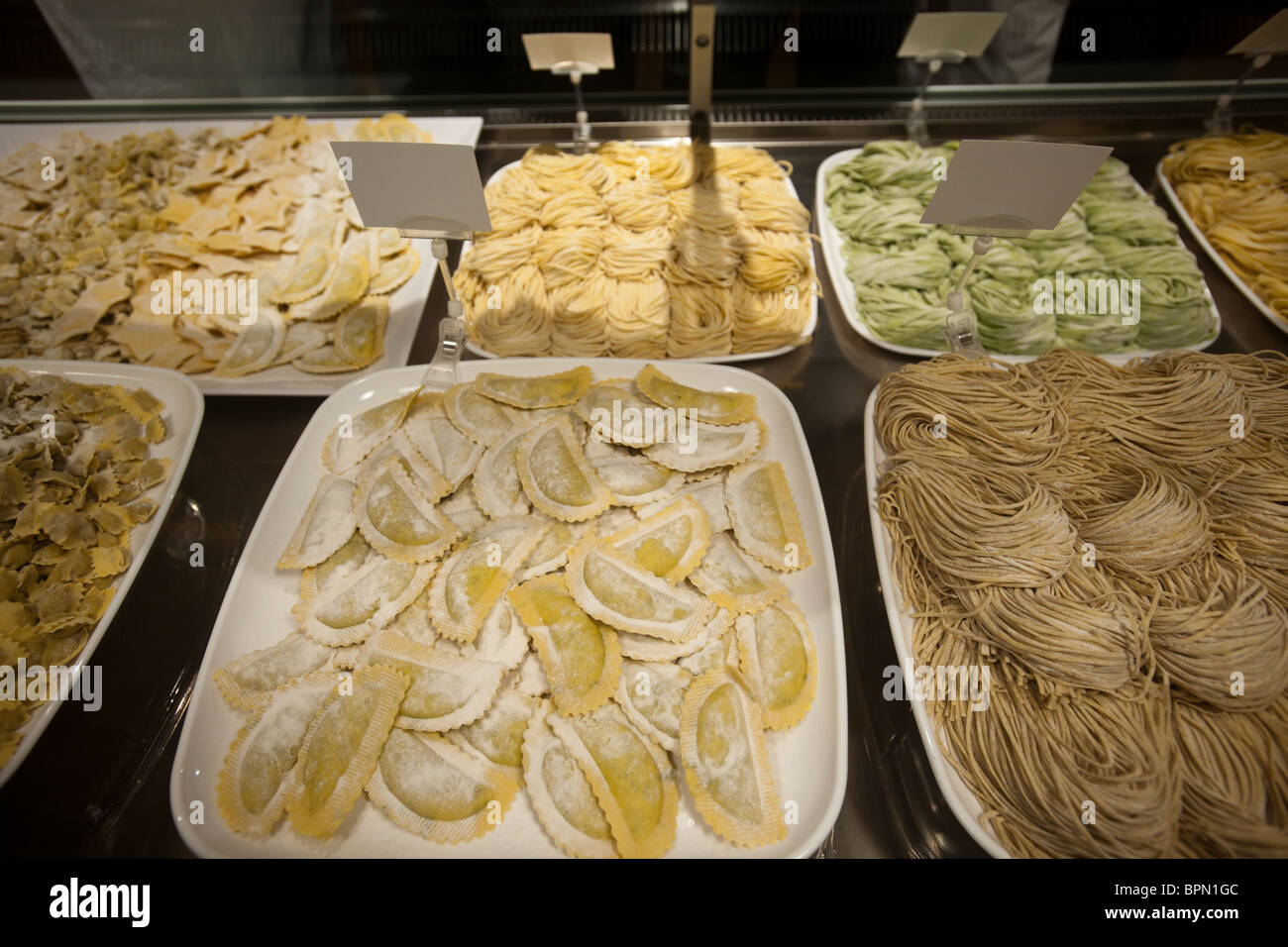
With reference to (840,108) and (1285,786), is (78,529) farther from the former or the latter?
(840,108)

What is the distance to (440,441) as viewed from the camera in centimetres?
210

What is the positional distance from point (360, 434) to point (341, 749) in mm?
966

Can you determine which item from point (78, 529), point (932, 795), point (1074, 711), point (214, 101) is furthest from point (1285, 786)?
point (214, 101)

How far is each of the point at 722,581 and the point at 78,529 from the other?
177 centimetres

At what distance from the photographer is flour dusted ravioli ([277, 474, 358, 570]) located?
6.12ft

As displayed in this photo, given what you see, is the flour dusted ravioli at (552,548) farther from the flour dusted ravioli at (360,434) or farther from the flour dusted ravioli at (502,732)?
the flour dusted ravioli at (360,434)

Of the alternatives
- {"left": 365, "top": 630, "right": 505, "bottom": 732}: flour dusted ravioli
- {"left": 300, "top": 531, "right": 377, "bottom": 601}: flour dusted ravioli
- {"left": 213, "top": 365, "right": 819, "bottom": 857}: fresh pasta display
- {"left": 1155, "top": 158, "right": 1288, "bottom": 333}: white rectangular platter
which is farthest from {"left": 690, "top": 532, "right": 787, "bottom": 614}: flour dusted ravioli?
{"left": 1155, "top": 158, "right": 1288, "bottom": 333}: white rectangular platter

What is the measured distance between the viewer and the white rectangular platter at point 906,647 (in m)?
1.45

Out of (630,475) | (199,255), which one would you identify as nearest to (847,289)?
(630,475)

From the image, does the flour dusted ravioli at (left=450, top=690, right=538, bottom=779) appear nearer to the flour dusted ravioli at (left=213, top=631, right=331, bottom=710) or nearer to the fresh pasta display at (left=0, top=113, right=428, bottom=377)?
the flour dusted ravioli at (left=213, top=631, right=331, bottom=710)

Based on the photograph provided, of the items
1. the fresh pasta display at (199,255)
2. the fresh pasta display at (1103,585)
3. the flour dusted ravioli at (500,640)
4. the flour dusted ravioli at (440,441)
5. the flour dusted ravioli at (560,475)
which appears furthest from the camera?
the fresh pasta display at (199,255)

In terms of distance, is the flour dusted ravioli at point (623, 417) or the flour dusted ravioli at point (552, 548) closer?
the flour dusted ravioli at point (552, 548)

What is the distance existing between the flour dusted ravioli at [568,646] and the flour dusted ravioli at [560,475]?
0.80 ft

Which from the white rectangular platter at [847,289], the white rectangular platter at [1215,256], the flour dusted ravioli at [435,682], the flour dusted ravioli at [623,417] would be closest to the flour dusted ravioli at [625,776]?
the flour dusted ravioli at [435,682]
